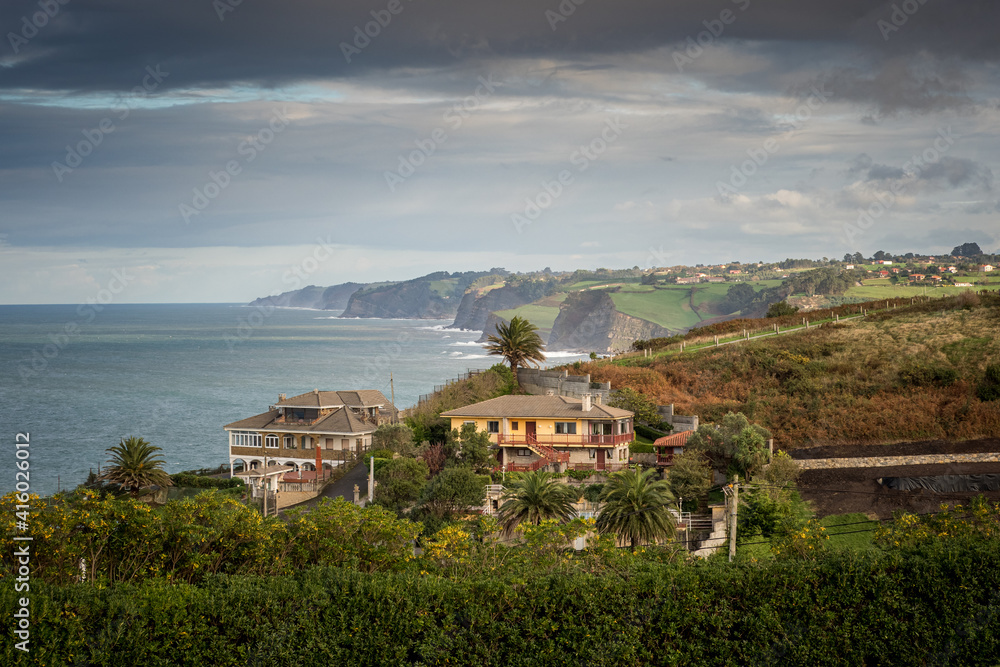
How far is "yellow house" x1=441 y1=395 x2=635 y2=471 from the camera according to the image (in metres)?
44.7

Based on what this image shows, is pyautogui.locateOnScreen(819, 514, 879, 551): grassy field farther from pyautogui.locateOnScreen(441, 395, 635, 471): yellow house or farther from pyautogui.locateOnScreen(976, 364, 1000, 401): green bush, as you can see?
pyautogui.locateOnScreen(976, 364, 1000, 401): green bush

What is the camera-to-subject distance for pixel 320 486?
1933 inches

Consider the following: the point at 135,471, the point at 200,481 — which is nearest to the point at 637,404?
the point at 200,481

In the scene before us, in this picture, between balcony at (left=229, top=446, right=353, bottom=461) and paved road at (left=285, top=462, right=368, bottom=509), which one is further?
balcony at (left=229, top=446, right=353, bottom=461)

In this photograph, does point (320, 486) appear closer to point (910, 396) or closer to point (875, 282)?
point (910, 396)

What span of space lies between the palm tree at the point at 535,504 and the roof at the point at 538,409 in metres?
14.1

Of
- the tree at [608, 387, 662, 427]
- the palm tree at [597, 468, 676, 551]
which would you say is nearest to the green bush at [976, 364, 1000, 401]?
the tree at [608, 387, 662, 427]

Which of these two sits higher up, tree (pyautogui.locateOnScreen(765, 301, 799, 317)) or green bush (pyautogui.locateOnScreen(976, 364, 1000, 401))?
tree (pyautogui.locateOnScreen(765, 301, 799, 317))

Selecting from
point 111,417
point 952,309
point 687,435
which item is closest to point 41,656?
point 687,435

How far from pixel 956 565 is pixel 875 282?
140195mm

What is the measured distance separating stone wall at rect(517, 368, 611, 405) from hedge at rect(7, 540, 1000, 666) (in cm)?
3229

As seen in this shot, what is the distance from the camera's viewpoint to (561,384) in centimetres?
A: 5534

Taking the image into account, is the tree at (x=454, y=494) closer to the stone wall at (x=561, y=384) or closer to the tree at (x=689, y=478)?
the tree at (x=689, y=478)

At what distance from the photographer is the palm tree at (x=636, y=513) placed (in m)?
28.8
